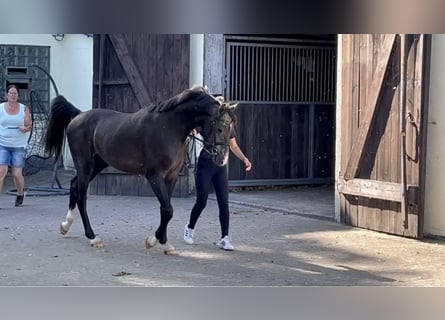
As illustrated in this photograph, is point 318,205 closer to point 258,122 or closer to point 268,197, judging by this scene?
point 268,197

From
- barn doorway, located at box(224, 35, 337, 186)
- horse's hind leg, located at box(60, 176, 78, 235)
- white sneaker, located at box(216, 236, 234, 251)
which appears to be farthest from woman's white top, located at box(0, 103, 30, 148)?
white sneaker, located at box(216, 236, 234, 251)

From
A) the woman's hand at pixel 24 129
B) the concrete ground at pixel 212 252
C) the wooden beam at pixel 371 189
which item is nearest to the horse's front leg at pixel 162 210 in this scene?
the concrete ground at pixel 212 252

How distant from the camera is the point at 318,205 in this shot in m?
8.94

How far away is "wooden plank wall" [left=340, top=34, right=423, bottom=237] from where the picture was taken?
6.60 meters

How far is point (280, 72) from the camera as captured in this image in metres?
10.7

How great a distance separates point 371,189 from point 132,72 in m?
3.83

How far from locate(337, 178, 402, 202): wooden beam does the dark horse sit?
183cm

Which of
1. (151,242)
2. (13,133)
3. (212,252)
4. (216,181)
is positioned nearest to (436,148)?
(216,181)

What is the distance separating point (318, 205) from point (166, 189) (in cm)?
324

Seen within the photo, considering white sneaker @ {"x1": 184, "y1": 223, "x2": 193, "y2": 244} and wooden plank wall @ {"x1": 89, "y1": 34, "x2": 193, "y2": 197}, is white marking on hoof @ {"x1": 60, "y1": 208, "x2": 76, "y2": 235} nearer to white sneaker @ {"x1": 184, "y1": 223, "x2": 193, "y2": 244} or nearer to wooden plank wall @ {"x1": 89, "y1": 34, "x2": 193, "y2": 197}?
white sneaker @ {"x1": 184, "y1": 223, "x2": 193, "y2": 244}

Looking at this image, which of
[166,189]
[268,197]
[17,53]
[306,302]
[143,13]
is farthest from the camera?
[17,53]

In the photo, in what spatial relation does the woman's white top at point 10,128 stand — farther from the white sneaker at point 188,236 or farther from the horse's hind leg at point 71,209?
the white sneaker at point 188,236

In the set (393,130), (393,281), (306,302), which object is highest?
(393,130)

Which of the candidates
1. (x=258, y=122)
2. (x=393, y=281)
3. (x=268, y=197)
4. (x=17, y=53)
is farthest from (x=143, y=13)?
(x=17, y=53)
